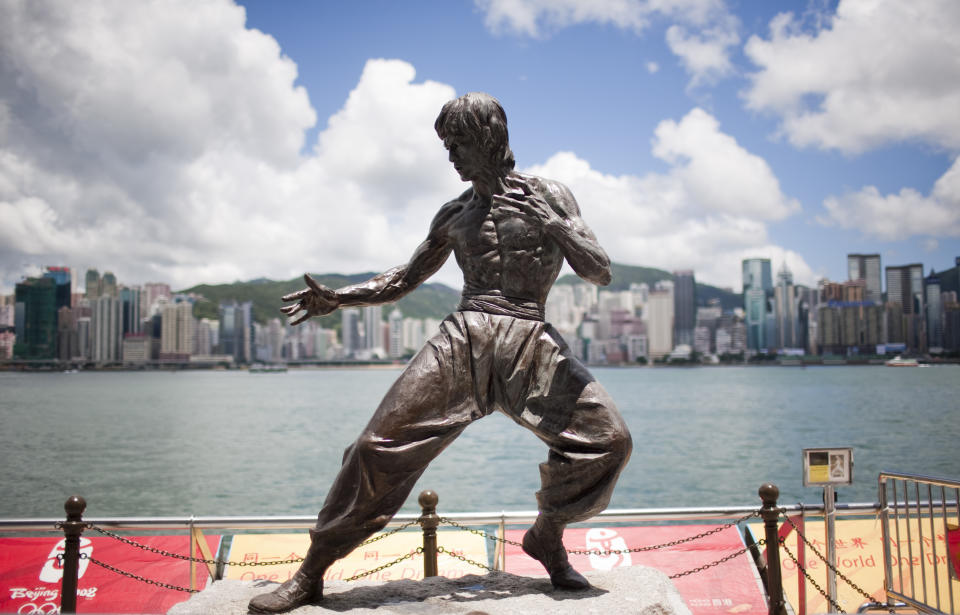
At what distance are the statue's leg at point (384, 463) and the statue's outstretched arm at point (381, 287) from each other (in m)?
0.66

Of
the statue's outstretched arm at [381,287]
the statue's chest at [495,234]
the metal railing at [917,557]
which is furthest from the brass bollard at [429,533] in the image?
the metal railing at [917,557]

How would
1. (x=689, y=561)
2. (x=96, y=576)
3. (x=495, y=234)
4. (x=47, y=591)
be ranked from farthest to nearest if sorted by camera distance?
1. (x=689, y=561)
2. (x=96, y=576)
3. (x=47, y=591)
4. (x=495, y=234)

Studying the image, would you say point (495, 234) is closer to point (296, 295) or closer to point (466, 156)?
point (466, 156)

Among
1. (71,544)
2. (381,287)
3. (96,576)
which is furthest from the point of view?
(96,576)

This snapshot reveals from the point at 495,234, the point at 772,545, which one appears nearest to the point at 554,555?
the point at 495,234

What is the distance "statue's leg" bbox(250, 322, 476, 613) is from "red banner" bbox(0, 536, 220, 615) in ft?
7.90

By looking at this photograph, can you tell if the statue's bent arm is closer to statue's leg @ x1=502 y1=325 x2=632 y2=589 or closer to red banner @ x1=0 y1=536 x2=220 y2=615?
statue's leg @ x1=502 y1=325 x2=632 y2=589

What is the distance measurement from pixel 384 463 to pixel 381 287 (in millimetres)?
1100

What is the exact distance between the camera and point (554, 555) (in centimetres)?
386

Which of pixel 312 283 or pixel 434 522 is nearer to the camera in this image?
pixel 312 283

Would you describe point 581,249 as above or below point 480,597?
above

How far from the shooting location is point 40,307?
24984mm

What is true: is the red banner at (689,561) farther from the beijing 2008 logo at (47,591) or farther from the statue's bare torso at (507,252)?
the beijing 2008 logo at (47,591)

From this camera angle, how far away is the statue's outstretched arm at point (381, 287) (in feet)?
13.3
